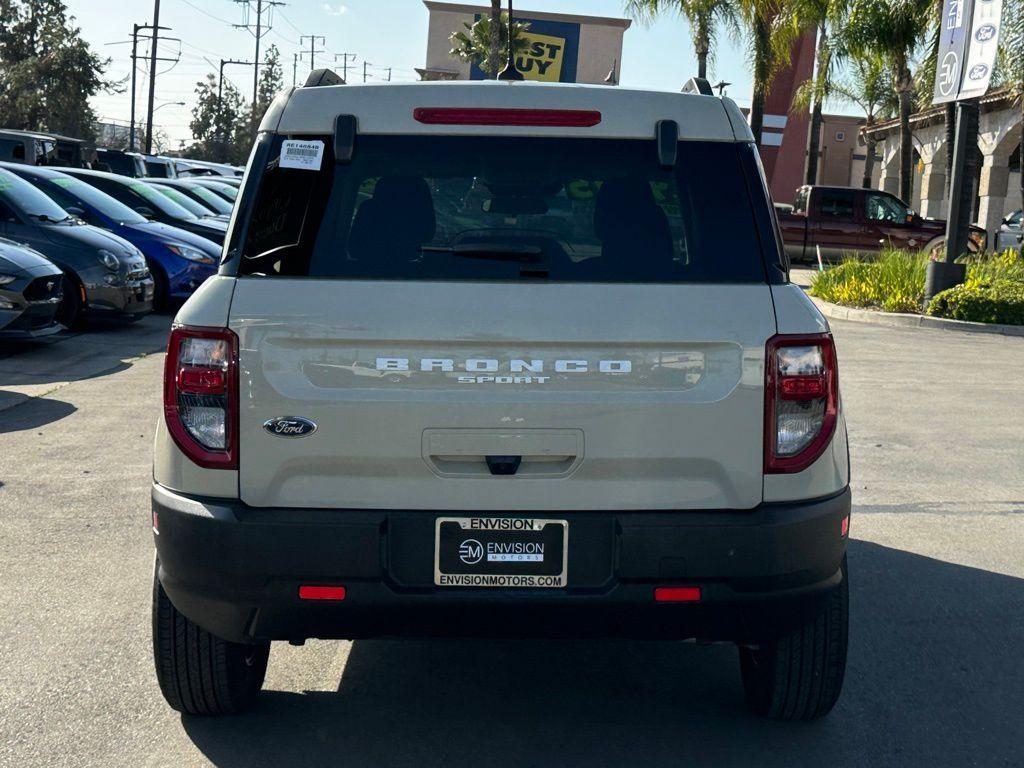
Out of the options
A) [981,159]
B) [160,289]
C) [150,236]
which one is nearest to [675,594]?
[150,236]

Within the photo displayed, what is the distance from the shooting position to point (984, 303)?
17688 millimetres

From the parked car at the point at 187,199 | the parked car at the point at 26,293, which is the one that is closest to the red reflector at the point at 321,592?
the parked car at the point at 26,293

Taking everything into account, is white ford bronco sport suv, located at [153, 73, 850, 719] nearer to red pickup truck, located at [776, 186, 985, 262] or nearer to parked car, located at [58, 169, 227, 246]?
parked car, located at [58, 169, 227, 246]

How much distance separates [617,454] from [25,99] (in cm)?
6409

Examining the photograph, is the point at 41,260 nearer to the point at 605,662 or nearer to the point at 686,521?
the point at 605,662

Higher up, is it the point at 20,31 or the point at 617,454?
the point at 20,31

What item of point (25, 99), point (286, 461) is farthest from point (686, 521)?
point (25, 99)

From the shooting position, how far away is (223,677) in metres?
3.97

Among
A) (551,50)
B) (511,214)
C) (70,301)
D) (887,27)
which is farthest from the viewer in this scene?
(551,50)

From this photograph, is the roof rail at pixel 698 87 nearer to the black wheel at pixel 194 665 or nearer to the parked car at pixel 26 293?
the black wheel at pixel 194 665

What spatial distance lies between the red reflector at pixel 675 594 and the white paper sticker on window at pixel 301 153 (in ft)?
4.79

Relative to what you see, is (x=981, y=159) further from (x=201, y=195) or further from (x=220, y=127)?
(x=220, y=127)

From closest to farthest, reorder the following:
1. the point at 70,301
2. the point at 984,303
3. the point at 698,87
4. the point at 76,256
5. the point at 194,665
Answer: the point at 194,665 < the point at 698,87 < the point at 76,256 < the point at 70,301 < the point at 984,303

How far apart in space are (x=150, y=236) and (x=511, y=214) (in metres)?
13.1
